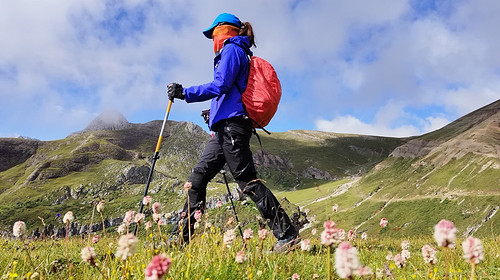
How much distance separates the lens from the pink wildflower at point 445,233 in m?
1.23

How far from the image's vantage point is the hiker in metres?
5.45

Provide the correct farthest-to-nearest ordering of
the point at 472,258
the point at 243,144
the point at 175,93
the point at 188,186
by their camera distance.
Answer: the point at 243,144 < the point at 175,93 < the point at 188,186 < the point at 472,258

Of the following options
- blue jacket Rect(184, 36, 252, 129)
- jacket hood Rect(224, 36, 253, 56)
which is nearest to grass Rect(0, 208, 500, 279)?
blue jacket Rect(184, 36, 252, 129)

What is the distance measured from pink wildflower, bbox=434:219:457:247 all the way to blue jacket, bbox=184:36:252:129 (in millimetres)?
4515

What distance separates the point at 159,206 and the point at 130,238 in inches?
74.4

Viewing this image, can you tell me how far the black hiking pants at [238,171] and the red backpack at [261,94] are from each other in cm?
23

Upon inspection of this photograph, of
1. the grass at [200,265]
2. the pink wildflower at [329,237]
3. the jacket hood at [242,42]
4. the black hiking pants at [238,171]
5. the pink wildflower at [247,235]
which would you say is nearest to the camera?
the pink wildflower at [329,237]

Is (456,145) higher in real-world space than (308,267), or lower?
higher

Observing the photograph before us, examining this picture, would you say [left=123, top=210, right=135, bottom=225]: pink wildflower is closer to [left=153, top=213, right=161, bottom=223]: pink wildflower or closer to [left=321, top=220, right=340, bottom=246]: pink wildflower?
[left=153, top=213, right=161, bottom=223]: pink wildflower

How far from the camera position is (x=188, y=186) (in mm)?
4238

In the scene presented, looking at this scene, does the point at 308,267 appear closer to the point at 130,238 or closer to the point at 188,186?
the point at 188,186

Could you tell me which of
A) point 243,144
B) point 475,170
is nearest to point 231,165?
point 243,144

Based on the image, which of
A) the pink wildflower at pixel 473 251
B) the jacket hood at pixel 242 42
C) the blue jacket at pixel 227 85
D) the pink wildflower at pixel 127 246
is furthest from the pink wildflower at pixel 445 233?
the jacket hood at pixel 242 42

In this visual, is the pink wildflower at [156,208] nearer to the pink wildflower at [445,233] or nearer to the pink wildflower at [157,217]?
the pink wildflower at [157,217]
